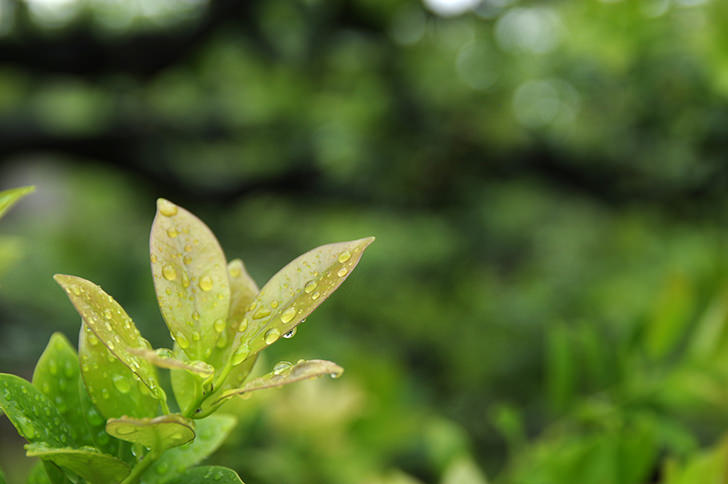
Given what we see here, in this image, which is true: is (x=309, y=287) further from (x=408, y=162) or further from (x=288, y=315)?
(x=408, y=162)

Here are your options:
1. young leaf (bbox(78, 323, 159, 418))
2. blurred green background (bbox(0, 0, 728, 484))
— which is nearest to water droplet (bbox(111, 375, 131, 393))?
young leaf (bbox(78, 323, 159, 418))

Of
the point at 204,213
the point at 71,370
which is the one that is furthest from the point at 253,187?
the point at 71,370

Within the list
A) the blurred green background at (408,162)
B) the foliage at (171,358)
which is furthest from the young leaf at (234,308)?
the blurred green background at (408,162)

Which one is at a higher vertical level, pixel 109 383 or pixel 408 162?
pixel 408 162

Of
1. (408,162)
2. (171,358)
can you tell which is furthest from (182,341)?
(408,162)

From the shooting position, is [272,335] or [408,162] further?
[408,162]

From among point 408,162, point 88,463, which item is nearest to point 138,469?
point 88,463
